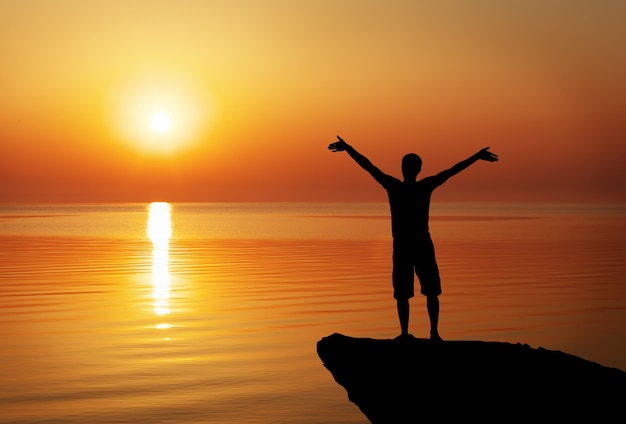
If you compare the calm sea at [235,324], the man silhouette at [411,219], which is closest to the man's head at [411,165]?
the man silhouette at [411,219]

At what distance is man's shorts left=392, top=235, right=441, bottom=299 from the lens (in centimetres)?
1210

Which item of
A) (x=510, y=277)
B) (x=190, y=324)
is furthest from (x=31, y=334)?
(x=510, y=277)

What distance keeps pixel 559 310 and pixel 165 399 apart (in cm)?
1277

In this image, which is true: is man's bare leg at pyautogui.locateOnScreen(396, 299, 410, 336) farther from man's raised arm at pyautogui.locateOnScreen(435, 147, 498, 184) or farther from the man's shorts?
man's raised arm at pyautogui.locateOnScreen(435, 147, 498, 184)

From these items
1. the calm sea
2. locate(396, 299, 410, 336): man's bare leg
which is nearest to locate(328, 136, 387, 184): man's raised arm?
locate(396, 299, 410, 336): man's bare leg

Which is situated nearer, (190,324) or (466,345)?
(466,345)

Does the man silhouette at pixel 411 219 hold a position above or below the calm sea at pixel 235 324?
above

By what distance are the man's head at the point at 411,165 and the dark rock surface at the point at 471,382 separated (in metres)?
2.32

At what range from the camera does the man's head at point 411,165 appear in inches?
474

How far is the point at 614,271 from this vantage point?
1307 inches

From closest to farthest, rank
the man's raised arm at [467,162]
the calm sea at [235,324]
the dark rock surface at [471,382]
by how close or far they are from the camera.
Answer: the dark rock surface at [471,382] → the man's raised arm at [467,162] → the calm sea at [235,324]

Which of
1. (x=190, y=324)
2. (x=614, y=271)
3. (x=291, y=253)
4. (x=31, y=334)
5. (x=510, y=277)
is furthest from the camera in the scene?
(x=291, y=253)

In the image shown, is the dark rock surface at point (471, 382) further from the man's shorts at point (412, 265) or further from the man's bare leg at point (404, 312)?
the man's shorts at point (412, 265)

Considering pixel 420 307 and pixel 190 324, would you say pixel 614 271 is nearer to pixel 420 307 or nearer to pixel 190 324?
pixel 420 307
